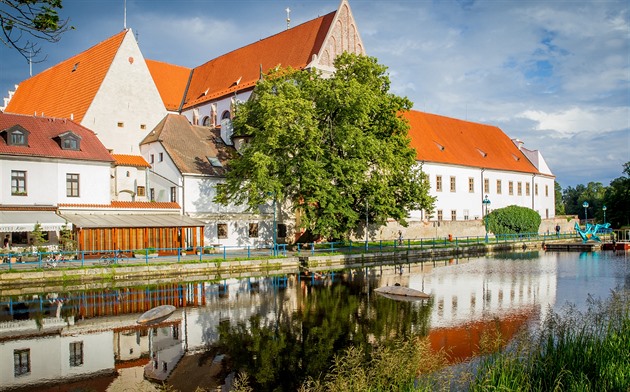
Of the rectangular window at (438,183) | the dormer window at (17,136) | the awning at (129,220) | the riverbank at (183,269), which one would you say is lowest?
the riverbank at (183,269)

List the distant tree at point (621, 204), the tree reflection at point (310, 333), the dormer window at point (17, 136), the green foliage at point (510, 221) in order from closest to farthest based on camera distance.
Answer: the tree reflection at point (310, 333), the dormer window at point (17, 136), the green foliage at point (510, 221), the distant tree at point (621, 204)

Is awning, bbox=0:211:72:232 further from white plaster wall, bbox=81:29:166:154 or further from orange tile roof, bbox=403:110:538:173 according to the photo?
orange tile roof, bbox=403:110:538:173

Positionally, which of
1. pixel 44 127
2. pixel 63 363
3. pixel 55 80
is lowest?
pixel 63 363

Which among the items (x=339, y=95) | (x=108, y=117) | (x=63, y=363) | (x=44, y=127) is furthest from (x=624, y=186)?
(x=63, y=363)

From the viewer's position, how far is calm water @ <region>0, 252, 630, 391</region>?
39.8 feet

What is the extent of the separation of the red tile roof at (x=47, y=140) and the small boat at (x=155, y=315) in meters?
17.0

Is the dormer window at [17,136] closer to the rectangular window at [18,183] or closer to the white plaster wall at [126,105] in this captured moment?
the rectangular window at [18,183]

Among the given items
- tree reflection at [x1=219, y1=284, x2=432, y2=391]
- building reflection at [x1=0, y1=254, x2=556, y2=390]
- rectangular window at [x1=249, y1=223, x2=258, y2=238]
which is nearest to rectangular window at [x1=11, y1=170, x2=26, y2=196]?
building reflection at [x1=0, y1=254, x2=556, y2=390]

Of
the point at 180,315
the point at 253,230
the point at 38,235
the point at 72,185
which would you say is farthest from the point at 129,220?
the point at 180,315

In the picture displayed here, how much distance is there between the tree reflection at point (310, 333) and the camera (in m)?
12.1

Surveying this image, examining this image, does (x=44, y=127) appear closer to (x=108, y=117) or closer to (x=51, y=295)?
(x=108, y=117)

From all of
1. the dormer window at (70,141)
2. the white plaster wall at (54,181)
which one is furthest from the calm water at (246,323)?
the dormer window at (70,141)

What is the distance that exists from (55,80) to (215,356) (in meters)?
41.8

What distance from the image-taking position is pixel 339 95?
1346 inches
